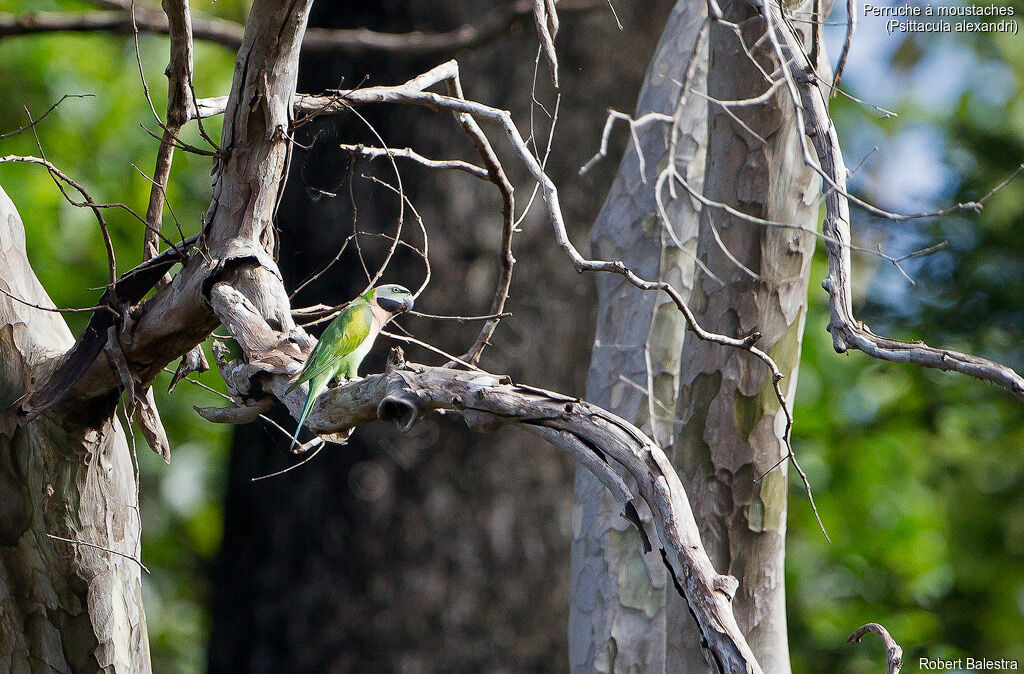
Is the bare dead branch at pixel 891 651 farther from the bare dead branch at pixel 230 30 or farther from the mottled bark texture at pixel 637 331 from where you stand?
the bare dead branch at pixel 230 30

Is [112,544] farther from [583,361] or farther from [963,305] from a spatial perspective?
[963,305]

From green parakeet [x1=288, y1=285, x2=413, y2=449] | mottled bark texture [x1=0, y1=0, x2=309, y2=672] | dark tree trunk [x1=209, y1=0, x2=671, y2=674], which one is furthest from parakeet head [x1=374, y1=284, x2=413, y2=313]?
dark tree trunk [x1=209, y1=0, x2=671, y2=674]

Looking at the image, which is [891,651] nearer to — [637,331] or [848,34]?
[848,34]

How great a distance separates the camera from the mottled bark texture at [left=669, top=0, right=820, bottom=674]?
5.86 ft

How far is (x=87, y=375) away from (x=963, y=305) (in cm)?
313

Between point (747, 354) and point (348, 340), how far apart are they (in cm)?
80

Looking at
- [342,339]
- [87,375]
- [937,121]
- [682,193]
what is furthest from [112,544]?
[937,121]

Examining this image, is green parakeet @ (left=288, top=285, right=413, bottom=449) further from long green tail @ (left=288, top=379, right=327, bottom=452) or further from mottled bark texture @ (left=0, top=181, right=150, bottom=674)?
mottled bark texture @ (left=0, top=181, right=150, bottom=674)

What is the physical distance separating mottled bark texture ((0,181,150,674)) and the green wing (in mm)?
463

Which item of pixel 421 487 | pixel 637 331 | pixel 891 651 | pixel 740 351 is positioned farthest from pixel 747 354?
pixel 421 487

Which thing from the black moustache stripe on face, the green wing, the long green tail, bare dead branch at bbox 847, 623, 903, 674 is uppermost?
the black moustache stripe on face

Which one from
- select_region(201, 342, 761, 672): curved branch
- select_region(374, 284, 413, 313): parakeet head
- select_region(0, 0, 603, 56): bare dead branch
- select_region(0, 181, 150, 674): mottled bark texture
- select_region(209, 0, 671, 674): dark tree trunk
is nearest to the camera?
select_region(201, 342, 761, 672): curved branch

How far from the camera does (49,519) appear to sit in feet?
5.32

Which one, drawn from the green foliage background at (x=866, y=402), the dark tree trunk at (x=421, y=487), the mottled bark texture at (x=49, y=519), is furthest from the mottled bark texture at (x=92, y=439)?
the green foliage background at (x=866, y=402)
